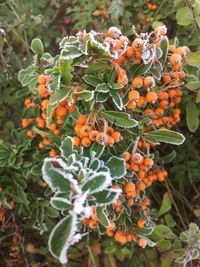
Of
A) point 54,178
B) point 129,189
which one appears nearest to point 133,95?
point 129,189

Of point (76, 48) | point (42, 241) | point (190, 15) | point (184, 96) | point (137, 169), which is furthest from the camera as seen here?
point (42, 241)

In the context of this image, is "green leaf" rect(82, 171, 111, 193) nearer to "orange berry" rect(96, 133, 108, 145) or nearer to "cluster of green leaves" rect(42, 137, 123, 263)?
"cluster of green leaves" rect(42, 137, 123, 263)

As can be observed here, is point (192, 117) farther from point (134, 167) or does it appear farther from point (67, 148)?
point (67, 148)

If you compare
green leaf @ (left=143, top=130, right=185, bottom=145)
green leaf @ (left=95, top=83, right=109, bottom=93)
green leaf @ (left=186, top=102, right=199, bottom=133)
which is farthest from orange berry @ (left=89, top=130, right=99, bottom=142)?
green leaf @ (left=186, top=102, right=199, bottom=133)

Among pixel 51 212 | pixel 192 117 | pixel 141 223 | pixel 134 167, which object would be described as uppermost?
pixel 134 167

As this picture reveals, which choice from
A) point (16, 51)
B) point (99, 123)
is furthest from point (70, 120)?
point (16, 51)

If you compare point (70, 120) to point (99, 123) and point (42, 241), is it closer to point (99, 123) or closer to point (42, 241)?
point (99, 123)

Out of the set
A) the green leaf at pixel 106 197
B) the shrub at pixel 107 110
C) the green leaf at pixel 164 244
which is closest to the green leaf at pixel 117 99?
the shrub at pixel 107 110
